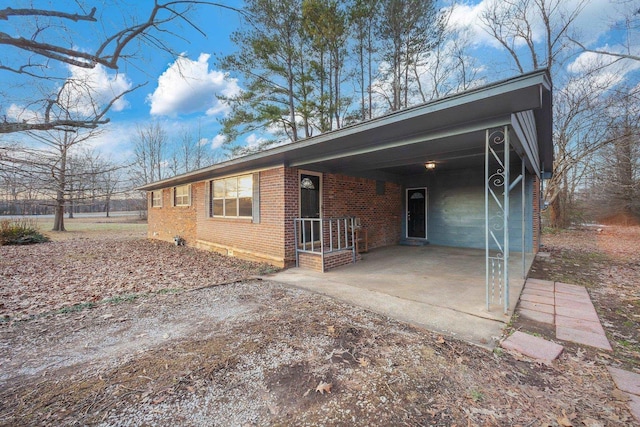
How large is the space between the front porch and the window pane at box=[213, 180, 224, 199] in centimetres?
388

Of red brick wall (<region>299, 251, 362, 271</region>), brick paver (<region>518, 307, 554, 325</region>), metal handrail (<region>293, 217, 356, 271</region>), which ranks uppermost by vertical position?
metal handrail (<region>293, 217, 356, 271</region>)

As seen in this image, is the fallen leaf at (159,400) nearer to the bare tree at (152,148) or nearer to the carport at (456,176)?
the carport at (456,176)

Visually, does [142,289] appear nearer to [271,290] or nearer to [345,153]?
[271,290]

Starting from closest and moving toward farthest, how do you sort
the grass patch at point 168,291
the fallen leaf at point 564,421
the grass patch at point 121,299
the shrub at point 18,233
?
the fallen leaf at point 564,421, the grass patch at point 121,299, the grass patch at point 168,291, the shrub at point 18,233

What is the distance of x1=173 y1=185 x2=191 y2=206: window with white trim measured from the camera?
10158 millimetres

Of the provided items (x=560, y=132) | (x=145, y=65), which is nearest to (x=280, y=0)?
(x=145, y=65)

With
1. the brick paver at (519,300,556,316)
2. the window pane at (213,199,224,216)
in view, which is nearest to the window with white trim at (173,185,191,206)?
the window pane at (213,199,224,216)

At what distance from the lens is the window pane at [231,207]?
7707 millimetres

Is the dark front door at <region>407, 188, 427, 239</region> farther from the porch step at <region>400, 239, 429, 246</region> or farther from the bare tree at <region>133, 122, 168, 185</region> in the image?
the bare tree at <region>133, 122, 168, 185</region>

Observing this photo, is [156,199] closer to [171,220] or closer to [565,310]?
[171,220]

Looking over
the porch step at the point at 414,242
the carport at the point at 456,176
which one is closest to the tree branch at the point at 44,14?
the carport at the point at 456,176

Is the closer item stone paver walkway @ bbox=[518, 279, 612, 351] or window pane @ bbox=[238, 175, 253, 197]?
stone paver walkway @ bbox=[518, 279, 612, 351]

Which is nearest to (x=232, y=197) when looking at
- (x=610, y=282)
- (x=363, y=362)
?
(x=363, y=362)

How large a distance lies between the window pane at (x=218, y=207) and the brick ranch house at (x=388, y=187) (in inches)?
1.3
